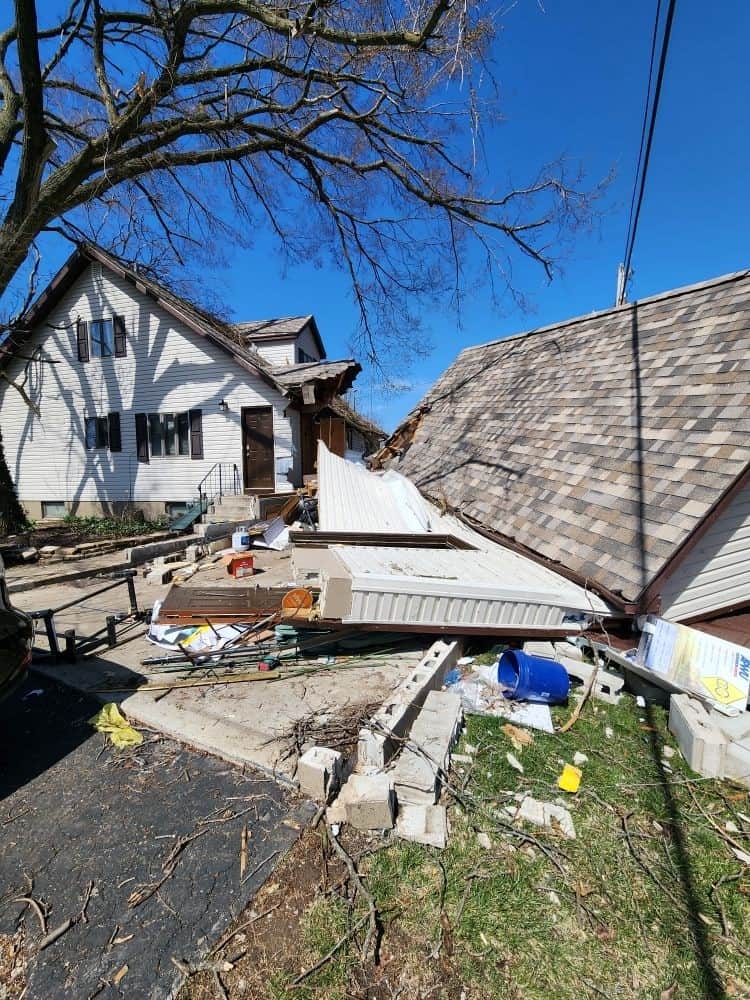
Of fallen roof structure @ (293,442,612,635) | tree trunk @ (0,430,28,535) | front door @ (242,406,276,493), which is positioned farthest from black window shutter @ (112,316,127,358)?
fallen roof structure @ (293,442,612,635)

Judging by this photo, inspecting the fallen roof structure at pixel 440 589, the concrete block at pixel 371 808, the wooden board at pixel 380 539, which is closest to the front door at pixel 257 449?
the wooden board at pixel 380 539

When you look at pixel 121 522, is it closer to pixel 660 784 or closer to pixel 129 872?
pixel 129 872

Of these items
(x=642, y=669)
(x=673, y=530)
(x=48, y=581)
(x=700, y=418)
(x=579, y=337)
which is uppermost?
(x=579, y=337)

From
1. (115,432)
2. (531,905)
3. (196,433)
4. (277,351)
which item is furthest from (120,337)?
(531,905)

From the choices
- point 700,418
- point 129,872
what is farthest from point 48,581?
point 700,418

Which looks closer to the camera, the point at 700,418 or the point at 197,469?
the point at 700,418

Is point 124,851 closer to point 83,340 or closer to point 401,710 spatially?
point 401,710

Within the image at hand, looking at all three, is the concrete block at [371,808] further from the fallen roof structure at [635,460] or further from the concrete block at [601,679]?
the fallen roof structure at [635,460]

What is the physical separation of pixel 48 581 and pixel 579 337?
→ 472 inches

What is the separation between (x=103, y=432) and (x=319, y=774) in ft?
55.1

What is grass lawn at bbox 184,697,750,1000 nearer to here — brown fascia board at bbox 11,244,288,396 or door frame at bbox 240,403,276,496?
door frame at bbox 240,403,276,496

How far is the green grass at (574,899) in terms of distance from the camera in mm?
1939

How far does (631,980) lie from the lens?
6.33ft

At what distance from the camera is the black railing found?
47.3 ft
